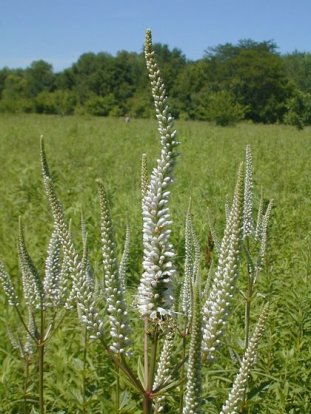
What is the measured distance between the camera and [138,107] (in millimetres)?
65688

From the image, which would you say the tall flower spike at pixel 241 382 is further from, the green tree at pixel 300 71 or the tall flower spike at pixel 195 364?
the green tree at pixel 300 71

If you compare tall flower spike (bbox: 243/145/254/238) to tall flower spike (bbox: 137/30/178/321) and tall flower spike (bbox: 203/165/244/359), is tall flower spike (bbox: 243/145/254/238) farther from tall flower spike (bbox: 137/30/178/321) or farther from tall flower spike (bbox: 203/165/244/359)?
tall flower spike (bbox: 137/30/178/321)

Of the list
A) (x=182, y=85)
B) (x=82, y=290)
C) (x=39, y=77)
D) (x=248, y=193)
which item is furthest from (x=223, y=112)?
(x=39, y=77)

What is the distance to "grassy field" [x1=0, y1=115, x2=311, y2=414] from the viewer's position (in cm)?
373

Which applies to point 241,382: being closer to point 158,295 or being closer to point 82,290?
point 158,295

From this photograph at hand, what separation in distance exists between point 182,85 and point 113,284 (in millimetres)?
71424

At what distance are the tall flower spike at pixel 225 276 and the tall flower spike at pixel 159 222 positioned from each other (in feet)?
0.57

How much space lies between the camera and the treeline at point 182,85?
214 feet

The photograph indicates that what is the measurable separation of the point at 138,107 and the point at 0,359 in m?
62.8

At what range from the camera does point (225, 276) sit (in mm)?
1563

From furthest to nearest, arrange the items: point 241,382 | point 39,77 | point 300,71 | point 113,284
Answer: point 39,77 → point 300,71 → point 113,284 → point 241,382

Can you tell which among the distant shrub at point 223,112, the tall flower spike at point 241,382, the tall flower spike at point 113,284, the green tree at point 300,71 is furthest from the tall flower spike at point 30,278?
the green tree at point 300,71

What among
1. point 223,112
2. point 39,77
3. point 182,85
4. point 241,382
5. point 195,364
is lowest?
point 241,382

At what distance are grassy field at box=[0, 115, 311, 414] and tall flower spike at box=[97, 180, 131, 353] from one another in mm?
1168
